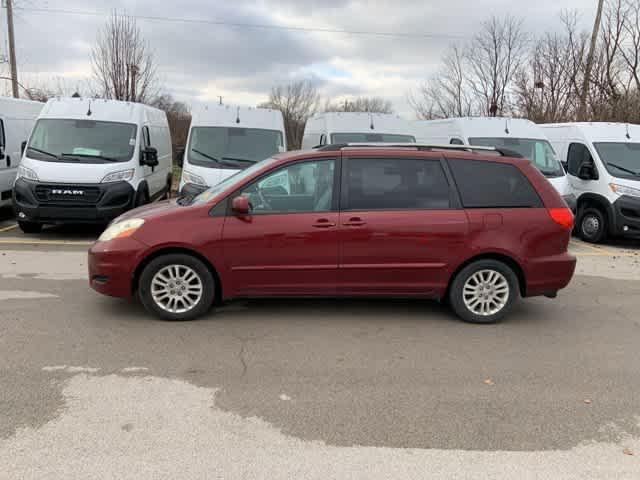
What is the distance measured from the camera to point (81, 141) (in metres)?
9.44

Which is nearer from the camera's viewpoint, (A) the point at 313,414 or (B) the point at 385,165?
(A) the point at 313,414

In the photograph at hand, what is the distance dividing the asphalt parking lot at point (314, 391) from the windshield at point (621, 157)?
551 cm

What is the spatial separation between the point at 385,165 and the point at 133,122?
21.4ft

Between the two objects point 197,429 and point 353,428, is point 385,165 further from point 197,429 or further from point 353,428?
point 197,429

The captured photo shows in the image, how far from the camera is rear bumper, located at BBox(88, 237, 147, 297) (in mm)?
4863

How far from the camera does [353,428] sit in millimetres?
3250

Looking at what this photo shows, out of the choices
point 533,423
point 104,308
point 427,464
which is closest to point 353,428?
point 427,464

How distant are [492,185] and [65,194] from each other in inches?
271

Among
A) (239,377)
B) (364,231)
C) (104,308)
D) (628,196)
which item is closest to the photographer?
(239,377)

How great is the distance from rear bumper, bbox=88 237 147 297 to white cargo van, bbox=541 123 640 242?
28.9ft

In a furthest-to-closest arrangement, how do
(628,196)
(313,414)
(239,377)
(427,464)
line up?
(628,196) → (239,377) → (313,414) → (427,464)

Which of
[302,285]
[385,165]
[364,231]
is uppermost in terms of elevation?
[385,165]

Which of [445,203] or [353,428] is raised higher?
[445,203]

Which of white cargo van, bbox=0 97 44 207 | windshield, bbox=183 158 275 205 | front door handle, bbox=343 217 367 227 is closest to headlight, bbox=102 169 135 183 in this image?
white cargo van, bbox=0 97 44 207
